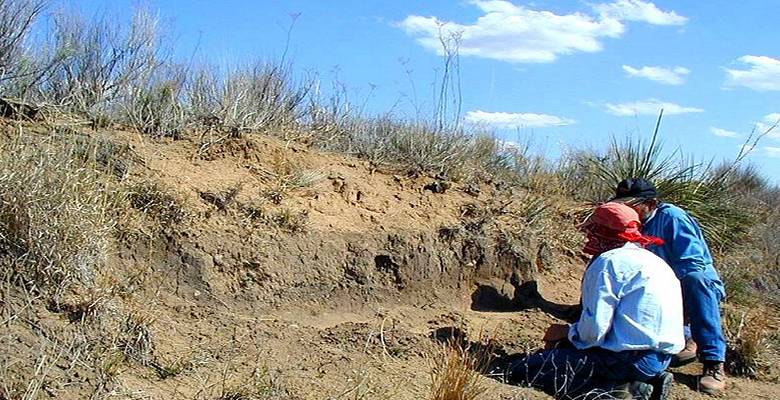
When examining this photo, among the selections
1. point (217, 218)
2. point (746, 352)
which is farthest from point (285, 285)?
point (746, 352)

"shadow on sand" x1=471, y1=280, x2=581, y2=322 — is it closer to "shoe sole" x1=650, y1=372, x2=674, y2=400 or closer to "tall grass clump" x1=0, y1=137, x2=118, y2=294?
"shoe sole" x1=650, y1=372, x2=674, y2=400

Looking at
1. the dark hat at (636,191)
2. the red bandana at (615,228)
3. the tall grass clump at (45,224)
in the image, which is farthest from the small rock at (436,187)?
the tall grass clump at (45,224)

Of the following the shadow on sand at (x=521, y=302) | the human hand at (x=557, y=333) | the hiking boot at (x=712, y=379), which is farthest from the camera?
the shadow on sand at (x=521, y=302)

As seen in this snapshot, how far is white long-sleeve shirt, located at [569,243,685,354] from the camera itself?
5.20 m

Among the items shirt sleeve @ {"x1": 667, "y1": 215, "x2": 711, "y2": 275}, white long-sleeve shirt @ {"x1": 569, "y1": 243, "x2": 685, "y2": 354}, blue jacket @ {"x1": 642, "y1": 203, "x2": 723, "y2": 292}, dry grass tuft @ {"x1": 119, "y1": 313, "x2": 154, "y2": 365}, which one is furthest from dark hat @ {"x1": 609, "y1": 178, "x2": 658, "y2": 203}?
dry grass tuft @ {"x1": 119, "y1": 313, "x2": 154, "y2": 365}

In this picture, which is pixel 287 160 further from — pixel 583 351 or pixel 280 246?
pixel 583 351

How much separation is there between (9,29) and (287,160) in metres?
2.47

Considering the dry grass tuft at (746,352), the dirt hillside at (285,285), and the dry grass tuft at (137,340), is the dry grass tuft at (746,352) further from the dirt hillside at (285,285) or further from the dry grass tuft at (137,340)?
the dry grass tuft at (137,340)

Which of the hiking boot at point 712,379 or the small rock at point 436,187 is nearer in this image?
the hiking boot at point 712,379

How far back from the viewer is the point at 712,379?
6410 millimetres

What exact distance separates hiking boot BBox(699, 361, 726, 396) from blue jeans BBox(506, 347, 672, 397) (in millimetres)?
1105

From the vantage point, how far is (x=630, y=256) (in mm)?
5305

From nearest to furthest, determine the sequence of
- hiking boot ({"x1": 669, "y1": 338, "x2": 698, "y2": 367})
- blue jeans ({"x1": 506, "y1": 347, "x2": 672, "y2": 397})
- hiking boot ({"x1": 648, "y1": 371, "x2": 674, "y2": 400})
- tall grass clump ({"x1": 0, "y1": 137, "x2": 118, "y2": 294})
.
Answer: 1. tall grass clump ({"x1": 0, "y1": 137, "x2": 118, "y2": 294})
2. blue jeans ({"x1": 506, "y1": 347, "x2": 672, "y2": 397})
3. hiking boot ({"x1": 648, "y1": 371, "x2": 674, "y2": 400})
4. hiking boot ({"x1": 669, "y1": 338, "x2": 698, "y2": 367})

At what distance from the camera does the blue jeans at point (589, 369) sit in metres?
5.31
